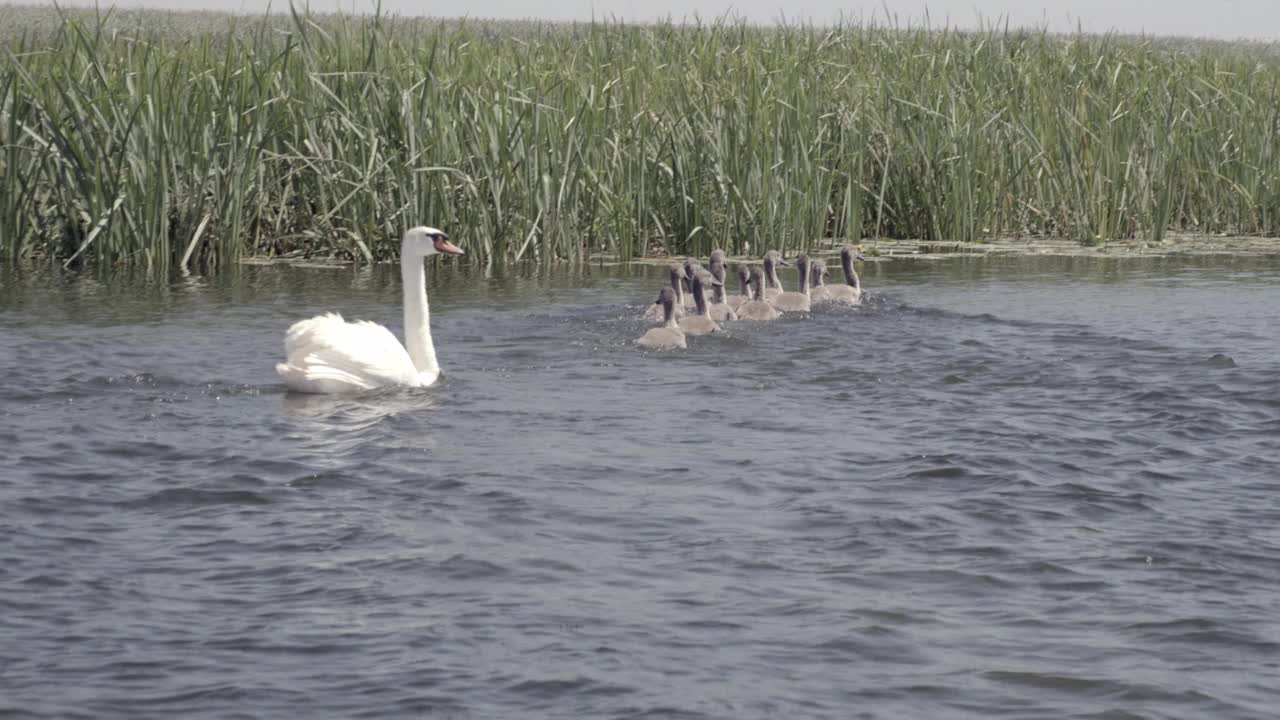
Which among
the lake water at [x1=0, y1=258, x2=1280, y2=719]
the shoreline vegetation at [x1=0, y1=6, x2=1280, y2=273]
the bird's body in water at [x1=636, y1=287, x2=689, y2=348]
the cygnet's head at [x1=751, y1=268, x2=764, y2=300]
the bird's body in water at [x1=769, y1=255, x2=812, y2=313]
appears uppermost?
the shoreline vegetation at [x1=0, y1=6, x2=1280, y2=273]

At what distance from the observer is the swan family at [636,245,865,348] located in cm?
1142

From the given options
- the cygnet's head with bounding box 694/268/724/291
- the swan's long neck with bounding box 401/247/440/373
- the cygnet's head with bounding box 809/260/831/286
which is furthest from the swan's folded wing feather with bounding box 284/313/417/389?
the cygnet's head with bounding box 809/260/831/286

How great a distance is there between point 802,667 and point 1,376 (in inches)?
227

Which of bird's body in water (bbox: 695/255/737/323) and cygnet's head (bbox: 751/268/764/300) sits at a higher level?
cygnet's head (bbox: 751/268/764/300)

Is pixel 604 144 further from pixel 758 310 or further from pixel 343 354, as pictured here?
pixel 343 354

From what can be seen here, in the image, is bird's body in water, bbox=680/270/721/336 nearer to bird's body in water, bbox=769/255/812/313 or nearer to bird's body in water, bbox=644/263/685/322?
bird's body in water, bbox=644/263/685/322

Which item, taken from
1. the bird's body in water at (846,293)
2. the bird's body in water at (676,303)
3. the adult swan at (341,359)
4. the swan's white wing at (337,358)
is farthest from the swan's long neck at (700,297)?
the swan's white wing at (337,358)

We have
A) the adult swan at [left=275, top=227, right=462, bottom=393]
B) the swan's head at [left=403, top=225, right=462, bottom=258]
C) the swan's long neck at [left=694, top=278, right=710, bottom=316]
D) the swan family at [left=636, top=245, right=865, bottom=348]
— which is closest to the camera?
the adult swan at [left=275, top=227, right=462, bottom=393]

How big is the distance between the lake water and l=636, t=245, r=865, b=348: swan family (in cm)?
36

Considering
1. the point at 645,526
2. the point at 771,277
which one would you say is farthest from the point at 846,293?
the point at 645,526

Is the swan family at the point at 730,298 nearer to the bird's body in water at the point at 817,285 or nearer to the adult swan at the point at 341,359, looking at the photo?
the bird's body in water at the point at 817,285

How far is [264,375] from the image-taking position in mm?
9969

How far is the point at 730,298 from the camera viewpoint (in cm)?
1324

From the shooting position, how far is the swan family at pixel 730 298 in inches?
450
